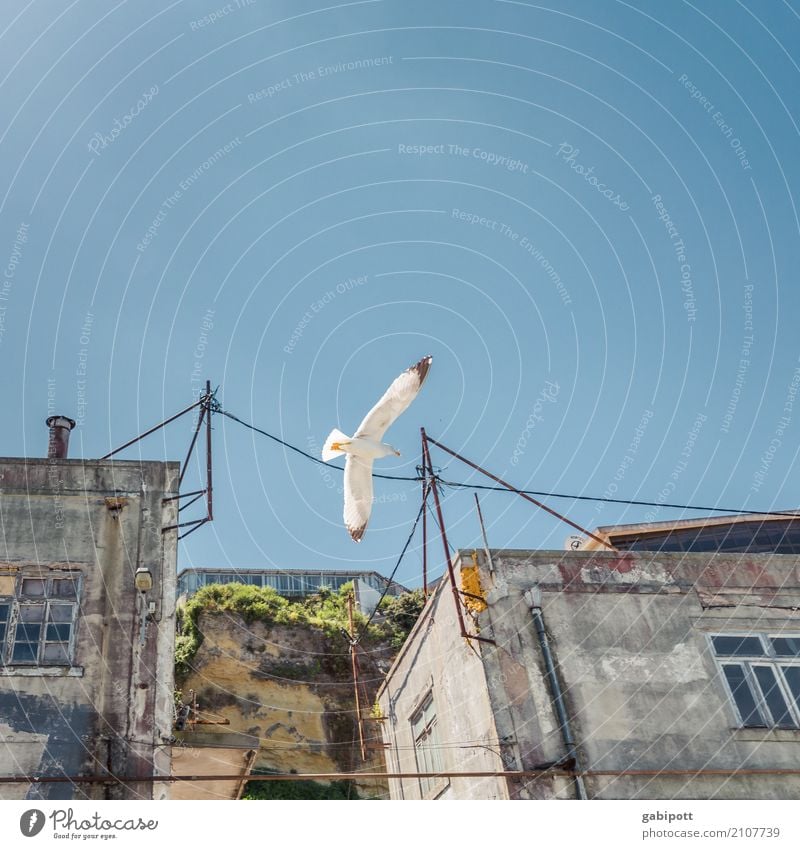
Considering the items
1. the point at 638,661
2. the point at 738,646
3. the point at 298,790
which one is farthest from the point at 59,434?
the point at 298,790

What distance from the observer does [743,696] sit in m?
14.4

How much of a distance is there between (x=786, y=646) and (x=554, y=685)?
4.51 meters

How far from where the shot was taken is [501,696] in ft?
44.9

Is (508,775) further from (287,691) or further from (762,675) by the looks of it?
(287,691)

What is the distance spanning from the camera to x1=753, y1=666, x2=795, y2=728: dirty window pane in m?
14.2

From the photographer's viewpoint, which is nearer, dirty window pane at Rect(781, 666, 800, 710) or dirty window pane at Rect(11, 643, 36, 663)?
dirty window pane at Rect(11, 643, 36, 663)

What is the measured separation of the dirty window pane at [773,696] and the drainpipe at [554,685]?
3.58 metres

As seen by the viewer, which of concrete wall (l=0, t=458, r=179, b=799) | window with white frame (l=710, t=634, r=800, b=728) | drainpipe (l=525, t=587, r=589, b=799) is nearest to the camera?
concrete wall (l=0, t=458, r=179, b=799)

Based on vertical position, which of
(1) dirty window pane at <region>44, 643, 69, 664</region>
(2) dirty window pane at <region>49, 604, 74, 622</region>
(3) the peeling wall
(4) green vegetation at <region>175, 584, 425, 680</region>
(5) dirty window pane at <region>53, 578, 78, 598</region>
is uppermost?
(4) green vegetation at <region>175, 584, 425, 680</region>

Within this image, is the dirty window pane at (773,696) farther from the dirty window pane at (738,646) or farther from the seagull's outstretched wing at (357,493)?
the seagull's outstretched wing at (357,493)

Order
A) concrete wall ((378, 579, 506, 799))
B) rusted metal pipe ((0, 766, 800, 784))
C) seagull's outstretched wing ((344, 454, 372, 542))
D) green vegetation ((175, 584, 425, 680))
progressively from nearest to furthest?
1. rusted metal pipe ((0, 766, 800, 784))
2. concrete wall ((378, 579, 506, 799))
3. seagull's outstretched wing ((344, 454, 372, 542))
4. green vegetation ((175, 584, 425, 680))

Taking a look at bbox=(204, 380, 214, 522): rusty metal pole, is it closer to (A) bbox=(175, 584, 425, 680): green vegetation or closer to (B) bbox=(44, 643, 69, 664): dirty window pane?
(B) bbox=(44, 643, 69, 664): dirty window pane

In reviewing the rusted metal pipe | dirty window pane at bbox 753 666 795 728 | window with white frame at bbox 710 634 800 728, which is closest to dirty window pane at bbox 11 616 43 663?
the rusted metal pipe
